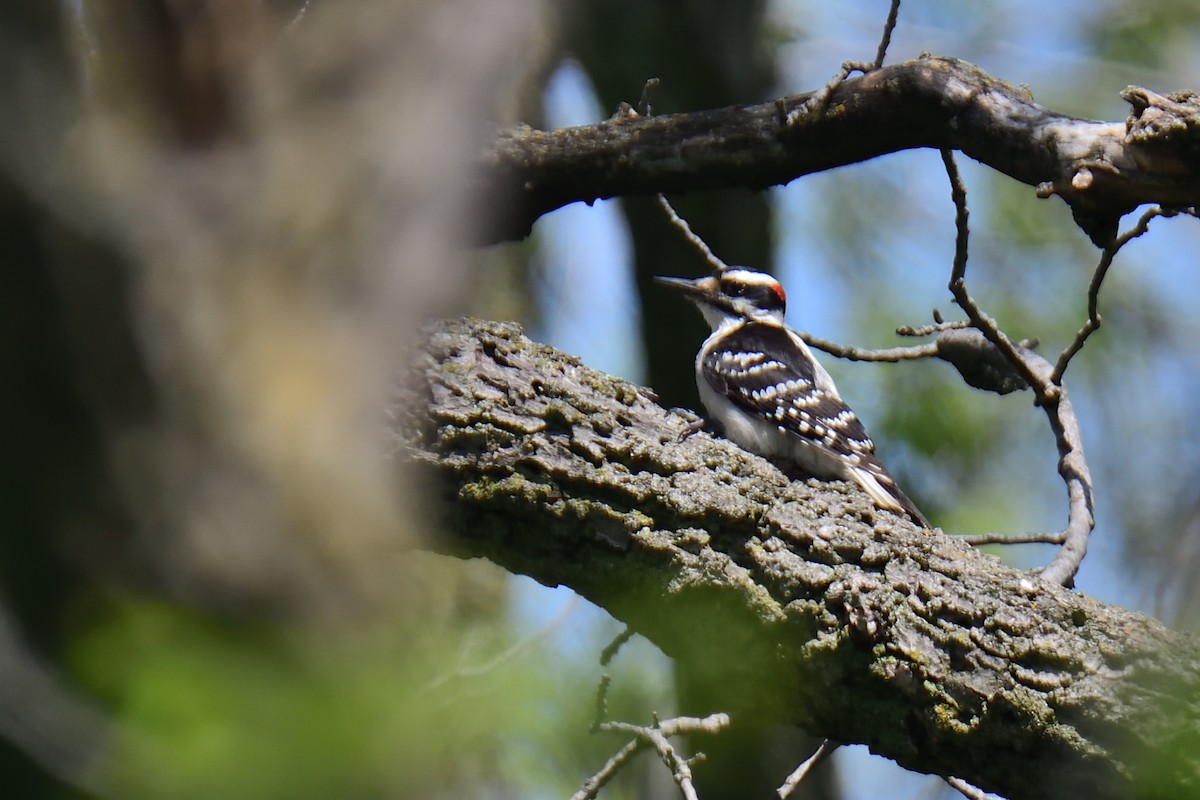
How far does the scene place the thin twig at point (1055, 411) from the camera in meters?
3.68

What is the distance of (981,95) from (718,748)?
301cm

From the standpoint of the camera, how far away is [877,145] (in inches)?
151

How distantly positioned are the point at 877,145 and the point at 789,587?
1.59 m

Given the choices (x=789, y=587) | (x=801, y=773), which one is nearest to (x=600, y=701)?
(x=801, y=773)

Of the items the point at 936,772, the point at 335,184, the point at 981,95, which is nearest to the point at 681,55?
the point at 981,95

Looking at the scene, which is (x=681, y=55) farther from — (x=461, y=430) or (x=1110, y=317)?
(x=1110, y=317)

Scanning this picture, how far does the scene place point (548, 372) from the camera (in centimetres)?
344

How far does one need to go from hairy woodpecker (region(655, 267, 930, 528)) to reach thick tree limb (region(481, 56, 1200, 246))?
3.98 ft

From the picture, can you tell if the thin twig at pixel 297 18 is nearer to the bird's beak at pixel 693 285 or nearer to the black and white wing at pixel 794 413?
the black and white wing at pixel 794 413

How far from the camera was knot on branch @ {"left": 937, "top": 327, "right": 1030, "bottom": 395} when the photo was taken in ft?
14.6

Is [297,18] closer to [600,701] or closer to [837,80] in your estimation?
[600,701]

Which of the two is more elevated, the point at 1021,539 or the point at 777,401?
the point at 777,401

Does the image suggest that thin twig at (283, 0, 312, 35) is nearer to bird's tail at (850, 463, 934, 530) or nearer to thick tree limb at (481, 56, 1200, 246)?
thick tree limb at (481, 56, 1200, 246)

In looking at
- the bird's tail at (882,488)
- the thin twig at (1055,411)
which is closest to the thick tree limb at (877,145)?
the thin twig at (1055,411)
